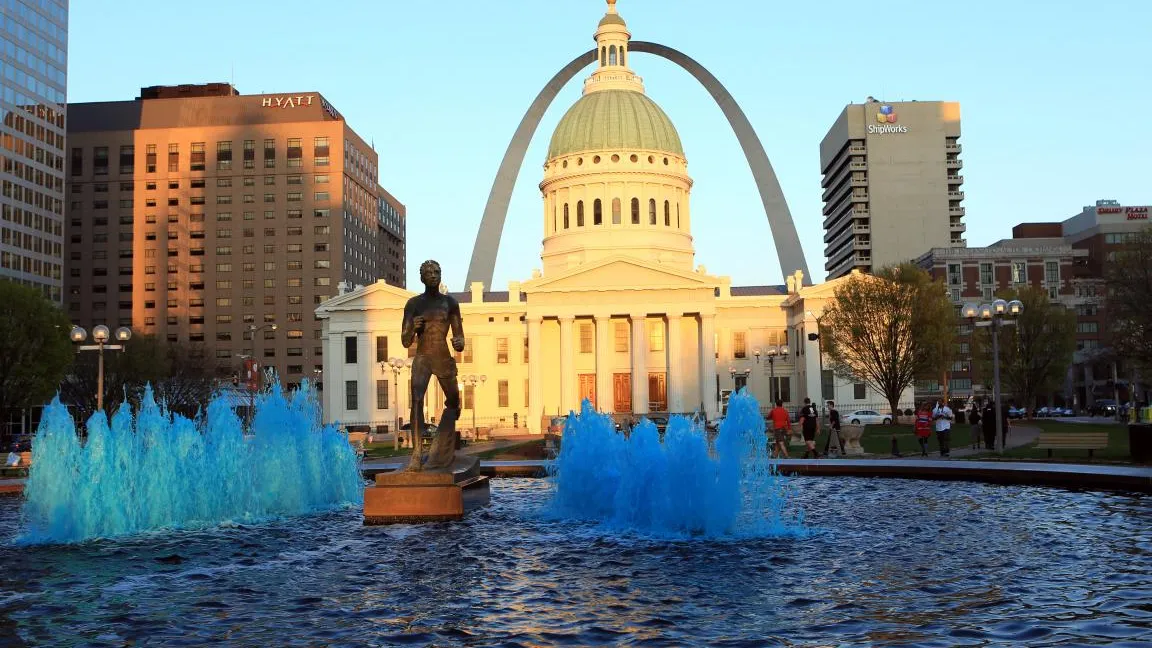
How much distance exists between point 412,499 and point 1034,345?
70.6 metres

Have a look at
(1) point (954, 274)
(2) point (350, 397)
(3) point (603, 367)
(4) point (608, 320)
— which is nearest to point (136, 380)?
(2) point (350, 397)

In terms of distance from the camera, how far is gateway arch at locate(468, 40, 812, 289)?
108750mm

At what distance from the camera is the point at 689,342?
9044 centimetres

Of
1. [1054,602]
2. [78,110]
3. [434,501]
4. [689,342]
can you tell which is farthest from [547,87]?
[1054,602]

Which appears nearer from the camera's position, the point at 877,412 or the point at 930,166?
the point at 877,412

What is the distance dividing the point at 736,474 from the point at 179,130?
14630 cm

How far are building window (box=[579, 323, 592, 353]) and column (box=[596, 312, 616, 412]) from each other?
2.33 m

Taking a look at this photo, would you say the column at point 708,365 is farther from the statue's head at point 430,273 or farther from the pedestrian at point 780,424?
the statue's head at point 430,273

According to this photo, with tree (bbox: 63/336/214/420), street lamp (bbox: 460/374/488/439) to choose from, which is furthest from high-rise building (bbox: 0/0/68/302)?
street lamp (bbox: 460/374/488/439)

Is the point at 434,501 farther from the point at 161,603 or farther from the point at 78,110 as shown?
the point at 78,110

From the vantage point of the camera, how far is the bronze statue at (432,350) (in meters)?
18.2

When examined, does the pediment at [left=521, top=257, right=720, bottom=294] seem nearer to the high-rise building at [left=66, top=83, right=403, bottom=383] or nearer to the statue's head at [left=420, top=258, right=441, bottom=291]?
the statue's head at [left=420, top=258, right=441, bottom=291]

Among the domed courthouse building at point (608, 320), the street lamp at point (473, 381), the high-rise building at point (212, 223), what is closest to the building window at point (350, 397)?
the domed courthouse building at point (608, 320)

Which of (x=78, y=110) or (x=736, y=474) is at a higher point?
(x=78, y=110)
